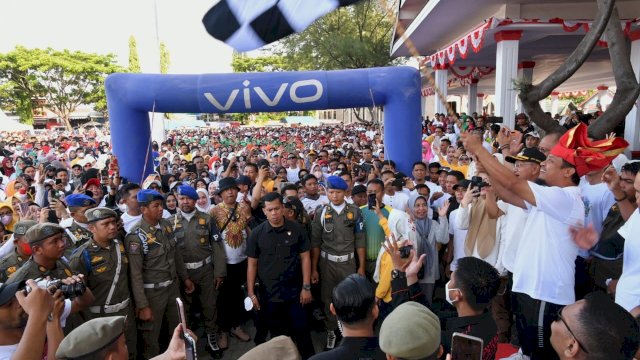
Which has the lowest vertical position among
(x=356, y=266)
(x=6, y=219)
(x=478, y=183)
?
(x=356, y=266)

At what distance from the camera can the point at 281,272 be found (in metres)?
3.75

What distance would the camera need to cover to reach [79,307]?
2918mm

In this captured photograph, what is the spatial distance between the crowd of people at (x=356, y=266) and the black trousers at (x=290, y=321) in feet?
0.04

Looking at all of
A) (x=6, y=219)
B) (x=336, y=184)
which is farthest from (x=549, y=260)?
(x=6, y=219)

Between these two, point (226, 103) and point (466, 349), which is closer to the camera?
point (466, 349)

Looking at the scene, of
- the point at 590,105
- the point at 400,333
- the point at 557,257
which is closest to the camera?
the point at 400,333

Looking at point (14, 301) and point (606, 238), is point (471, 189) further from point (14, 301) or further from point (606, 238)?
point (14, 301)

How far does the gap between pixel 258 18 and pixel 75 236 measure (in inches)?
97.3

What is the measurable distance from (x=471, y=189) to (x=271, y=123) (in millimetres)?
45393

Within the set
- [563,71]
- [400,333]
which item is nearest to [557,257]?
[400,333]

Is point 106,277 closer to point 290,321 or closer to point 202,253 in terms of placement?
point 202,253

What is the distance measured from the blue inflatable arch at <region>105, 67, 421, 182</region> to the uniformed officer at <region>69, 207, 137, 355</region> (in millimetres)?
4228

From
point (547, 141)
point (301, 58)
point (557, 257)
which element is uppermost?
point (301, 58)

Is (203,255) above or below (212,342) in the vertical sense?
above
